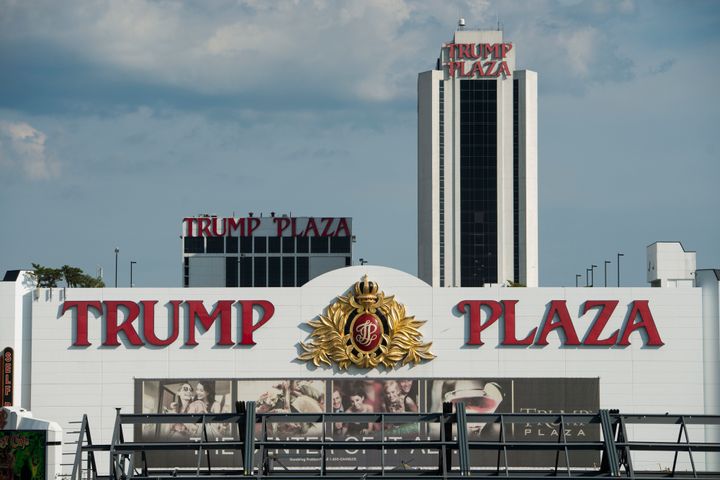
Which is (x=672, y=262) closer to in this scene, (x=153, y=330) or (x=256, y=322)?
(x=256, y=322)

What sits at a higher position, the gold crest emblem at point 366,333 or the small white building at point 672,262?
the small white building at point 672,262

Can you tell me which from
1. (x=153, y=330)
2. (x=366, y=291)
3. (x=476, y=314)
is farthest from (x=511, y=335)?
(x=153, y=330)

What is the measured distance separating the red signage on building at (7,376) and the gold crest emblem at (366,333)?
15811mm

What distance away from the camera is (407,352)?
248ft

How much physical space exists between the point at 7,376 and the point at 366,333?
64.1ft

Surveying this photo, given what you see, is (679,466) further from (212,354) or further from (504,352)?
(212,354)

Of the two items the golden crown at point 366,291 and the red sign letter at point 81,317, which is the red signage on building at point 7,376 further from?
the golden crown at point 366,291

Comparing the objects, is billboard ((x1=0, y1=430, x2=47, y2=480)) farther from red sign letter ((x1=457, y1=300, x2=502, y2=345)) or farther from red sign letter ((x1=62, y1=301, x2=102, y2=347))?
red sign letter ((x1=457, y1=300, x2=502, y2=345))

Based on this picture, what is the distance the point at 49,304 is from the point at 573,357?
28.7 metres

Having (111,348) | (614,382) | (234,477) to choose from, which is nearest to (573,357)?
(614,382)

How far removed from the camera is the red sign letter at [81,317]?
76.4 m

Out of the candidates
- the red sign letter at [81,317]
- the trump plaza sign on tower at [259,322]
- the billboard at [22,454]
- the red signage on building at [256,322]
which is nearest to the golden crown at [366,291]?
the trump plaza sign on tower at [259,322]

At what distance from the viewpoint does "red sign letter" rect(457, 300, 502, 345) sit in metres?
76.1

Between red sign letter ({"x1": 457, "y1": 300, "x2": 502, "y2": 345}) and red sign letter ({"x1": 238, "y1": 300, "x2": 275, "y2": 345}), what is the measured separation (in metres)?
10.3
